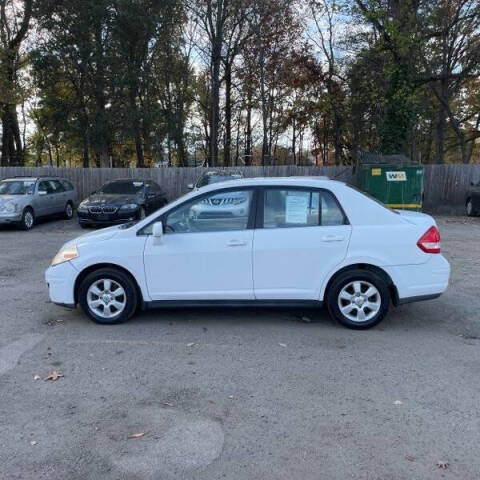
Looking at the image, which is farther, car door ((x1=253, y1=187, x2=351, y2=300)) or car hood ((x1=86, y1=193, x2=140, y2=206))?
car hood ((x1=86, y1=193, x2=140, y2=206))

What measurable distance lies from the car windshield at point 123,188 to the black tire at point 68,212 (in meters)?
2.09

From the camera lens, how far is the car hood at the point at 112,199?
1378 centimetres

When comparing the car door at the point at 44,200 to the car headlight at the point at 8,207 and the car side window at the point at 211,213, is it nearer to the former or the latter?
the car headlight at the point at 8,207

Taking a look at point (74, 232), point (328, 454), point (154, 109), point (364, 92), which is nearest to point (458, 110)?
point (364, 92)

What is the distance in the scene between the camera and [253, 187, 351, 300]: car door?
5.18 metres

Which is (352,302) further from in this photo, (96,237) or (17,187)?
(17,187)

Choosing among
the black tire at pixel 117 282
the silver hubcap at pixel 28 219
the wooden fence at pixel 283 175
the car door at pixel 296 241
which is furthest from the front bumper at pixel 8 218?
the car door at pixel 296 241

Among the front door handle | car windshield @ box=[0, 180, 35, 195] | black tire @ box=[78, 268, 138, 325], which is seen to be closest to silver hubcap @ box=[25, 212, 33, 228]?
car windshield @ box=[0, 180, 35, 195]

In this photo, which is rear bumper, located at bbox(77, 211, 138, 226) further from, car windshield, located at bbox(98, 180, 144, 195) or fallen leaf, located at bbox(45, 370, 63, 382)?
fallen leaf, located at bbox(45, 370, 63, 382)

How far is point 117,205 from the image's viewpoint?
44.7ft

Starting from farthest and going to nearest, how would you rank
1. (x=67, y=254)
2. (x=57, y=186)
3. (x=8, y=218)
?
(x=57, y=186)
(x=8, y=218)
(x=67, y=254)

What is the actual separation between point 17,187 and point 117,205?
356cm

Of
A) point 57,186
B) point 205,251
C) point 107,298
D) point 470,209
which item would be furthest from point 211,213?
point 470,209

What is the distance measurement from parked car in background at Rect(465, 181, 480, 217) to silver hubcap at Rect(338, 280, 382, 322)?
13.7 meters
